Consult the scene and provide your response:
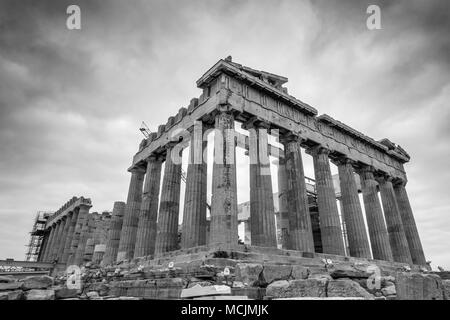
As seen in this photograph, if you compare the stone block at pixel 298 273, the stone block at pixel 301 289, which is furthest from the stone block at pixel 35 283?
the stone block at pixel 298 273

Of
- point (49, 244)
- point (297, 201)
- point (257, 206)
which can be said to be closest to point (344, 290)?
point (257, 206)

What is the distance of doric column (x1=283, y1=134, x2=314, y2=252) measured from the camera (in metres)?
17.6

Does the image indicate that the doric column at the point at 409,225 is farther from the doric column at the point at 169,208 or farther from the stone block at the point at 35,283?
the stone block at the point at 35,283

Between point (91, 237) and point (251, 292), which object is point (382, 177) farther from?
point (91, 237)

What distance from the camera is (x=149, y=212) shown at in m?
21.9

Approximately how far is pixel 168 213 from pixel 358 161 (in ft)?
59.6

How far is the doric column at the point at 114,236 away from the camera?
2442 centimetres

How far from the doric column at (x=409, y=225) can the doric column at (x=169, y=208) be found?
24.1 meters

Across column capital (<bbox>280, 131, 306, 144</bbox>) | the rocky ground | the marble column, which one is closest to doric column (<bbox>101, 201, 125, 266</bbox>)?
the rocky ground

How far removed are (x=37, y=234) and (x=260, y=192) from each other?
61755 millimetres

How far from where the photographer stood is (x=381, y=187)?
28438 millimetres

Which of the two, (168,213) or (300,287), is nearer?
(300,287)

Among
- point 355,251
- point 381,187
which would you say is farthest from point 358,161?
point 355,251
